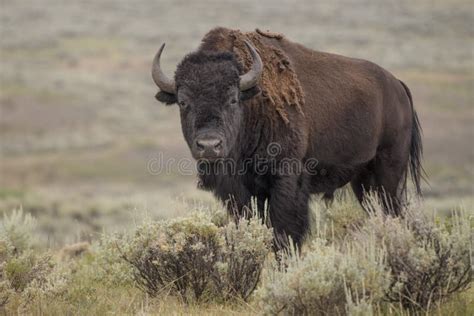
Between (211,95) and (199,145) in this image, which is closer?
(199,145)

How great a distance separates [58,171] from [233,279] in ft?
89.3

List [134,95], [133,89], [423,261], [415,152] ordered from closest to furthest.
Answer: [423,261] < [415,152] < [134,95] < [133,89]

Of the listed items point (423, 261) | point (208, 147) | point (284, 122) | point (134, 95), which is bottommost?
point (134, 95)

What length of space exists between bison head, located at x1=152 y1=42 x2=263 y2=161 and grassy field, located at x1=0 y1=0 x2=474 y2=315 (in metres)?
0.66

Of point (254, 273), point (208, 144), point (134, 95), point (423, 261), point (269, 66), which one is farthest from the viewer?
point (134, 95)

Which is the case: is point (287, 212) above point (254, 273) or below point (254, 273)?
above

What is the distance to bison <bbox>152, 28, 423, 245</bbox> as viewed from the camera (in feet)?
24.8

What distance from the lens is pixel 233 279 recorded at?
662cm

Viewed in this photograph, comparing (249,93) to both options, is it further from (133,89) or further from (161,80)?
(133,89)

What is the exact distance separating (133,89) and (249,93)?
140 feet

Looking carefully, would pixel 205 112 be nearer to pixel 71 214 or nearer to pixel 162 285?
pixel 162 285

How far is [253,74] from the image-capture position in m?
7.72

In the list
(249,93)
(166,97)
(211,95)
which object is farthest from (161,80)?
(249,93)

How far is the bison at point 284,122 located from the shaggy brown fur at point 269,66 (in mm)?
13
